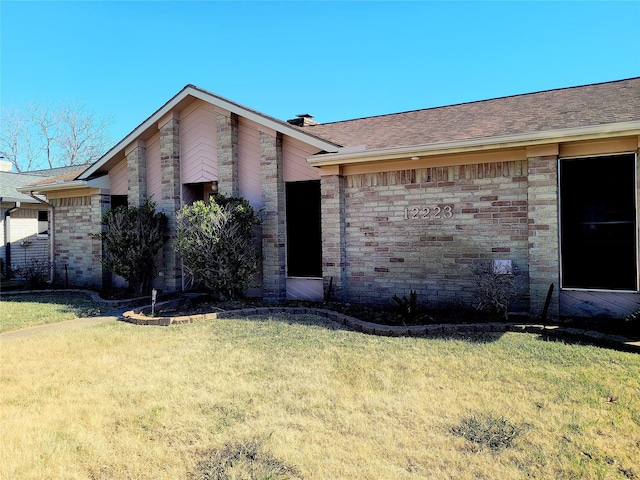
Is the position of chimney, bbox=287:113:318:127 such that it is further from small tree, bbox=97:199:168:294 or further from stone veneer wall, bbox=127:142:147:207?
small tree, bbox=97:199:168:294

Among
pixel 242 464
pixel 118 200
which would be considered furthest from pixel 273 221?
pixel 242 464

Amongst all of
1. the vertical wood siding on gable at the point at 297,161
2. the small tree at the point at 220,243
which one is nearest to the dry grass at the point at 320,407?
the small tree at the point at 220,243

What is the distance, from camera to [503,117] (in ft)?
29.1

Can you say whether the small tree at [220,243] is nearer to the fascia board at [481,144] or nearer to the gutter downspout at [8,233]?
the fascia board at [481,144]

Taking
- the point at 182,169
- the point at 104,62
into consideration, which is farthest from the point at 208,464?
the point at 104,62

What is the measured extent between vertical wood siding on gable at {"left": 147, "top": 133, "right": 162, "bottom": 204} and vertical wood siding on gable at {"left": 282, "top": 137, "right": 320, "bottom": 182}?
12.6ft

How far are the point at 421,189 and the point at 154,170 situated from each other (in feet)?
23.9

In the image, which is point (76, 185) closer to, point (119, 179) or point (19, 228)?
point (119, 179)

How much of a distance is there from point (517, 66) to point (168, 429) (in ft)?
46.5

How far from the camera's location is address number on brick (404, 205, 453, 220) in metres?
7.99

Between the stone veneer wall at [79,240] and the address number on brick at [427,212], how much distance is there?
8702 millimetres

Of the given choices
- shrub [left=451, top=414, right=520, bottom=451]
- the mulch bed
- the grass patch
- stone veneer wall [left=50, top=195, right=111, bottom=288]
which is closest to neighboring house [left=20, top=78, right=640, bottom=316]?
stone veneer wall [left=50, top=195, right=111, bottom=288]

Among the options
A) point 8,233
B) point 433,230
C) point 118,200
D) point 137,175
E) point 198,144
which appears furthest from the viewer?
point 8,233

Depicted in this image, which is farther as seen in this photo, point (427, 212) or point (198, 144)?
point (198, 144)
